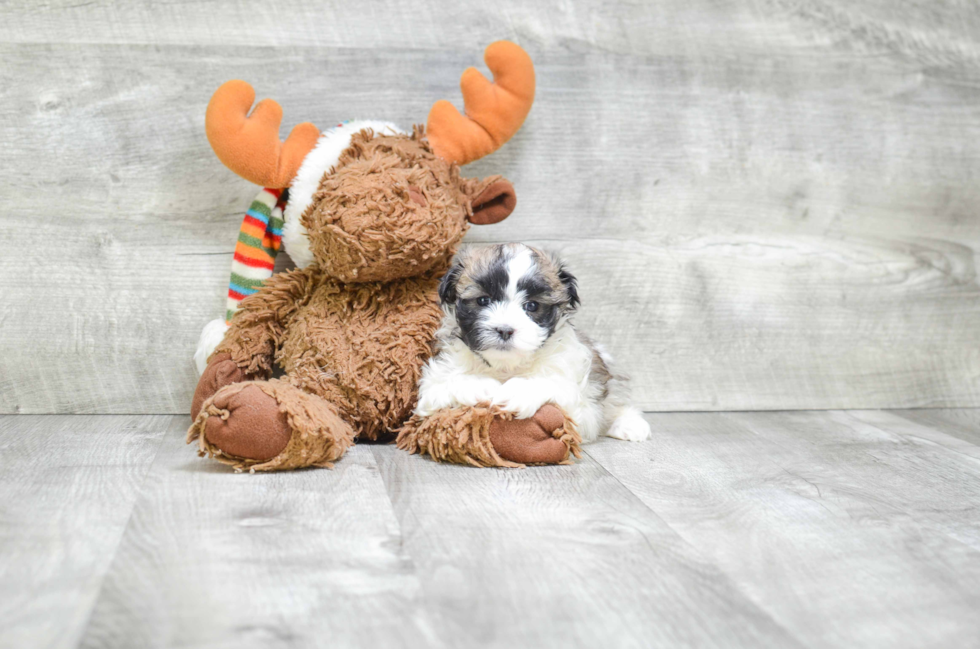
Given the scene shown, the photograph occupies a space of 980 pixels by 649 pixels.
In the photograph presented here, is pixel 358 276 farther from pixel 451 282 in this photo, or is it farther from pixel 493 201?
pixel 493 201

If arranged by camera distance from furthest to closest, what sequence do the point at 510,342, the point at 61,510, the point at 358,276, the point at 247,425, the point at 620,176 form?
1. the point at 620,176
2. the point at 358,276
3. the point at 510,342
4. the point at 247,425
5. the point at 61,510

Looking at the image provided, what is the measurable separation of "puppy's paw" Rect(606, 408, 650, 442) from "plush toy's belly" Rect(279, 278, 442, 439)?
0.41 meters

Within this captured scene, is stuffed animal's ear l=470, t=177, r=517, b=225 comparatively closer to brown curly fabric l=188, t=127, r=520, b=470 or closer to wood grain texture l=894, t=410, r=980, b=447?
brown curly fabric l=188, t=127, r=520, b=470

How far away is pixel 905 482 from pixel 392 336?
2.89 feet

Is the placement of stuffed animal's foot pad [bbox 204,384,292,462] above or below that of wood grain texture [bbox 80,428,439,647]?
above

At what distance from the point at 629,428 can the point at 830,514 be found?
485mm

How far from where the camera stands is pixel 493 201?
1490 mm

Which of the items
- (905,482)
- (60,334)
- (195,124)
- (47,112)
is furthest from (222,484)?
(905,482)

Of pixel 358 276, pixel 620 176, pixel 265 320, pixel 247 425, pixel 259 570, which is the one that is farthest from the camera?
pixel 620 176

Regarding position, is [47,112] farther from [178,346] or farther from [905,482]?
[905,482]

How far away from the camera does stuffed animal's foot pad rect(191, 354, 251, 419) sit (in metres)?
1.43

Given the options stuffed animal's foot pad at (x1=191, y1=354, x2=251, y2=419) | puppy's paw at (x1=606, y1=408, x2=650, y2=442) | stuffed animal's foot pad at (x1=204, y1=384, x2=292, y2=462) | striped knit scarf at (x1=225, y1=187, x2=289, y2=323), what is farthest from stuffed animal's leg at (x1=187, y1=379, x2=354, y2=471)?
puppy's paw at (x1=606, y1=408, x2=650, y2=442)

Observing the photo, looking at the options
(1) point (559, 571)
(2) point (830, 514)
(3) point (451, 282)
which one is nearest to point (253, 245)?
(3) point (451, 282)

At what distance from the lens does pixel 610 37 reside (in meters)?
1.71
